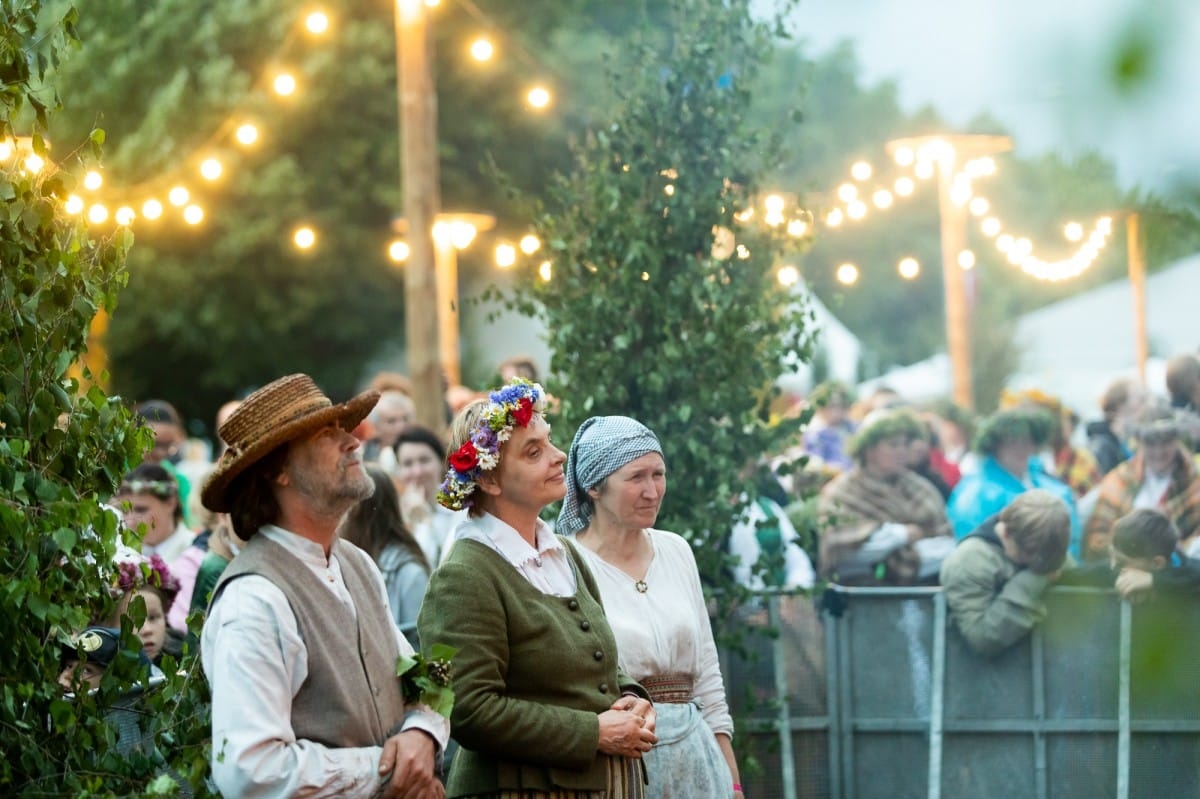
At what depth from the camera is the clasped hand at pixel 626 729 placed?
11.6 feet

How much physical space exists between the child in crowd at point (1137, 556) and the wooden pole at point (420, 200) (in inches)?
211

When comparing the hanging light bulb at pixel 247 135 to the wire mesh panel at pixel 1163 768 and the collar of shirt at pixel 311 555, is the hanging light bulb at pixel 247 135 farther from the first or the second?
the collar of shirt at pixel 311 555

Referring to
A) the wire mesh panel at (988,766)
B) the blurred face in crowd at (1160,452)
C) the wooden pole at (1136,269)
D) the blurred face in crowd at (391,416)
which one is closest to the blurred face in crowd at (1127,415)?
the blurred face in crowd at (1160,452)

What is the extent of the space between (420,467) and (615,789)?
153 inches

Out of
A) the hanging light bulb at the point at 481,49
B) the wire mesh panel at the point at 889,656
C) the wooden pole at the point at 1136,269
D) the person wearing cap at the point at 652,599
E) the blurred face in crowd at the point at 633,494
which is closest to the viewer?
the wooden pole at the point at 1136,269

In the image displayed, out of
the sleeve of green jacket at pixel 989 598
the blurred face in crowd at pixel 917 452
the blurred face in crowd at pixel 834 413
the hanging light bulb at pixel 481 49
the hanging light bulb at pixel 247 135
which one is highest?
the hanging light bulb at pixel 481 49

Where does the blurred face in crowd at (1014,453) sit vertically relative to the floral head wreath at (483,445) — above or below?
above

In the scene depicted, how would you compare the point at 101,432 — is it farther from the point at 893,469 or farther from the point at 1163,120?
the point at 893,469

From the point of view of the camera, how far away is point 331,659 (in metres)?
2.91

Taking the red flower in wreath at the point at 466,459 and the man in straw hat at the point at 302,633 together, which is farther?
the red flower in wreath at the point at 466,459

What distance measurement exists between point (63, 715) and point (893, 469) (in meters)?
5.82

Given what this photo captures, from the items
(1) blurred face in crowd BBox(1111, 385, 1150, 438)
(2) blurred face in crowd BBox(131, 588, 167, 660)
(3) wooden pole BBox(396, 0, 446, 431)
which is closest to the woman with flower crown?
(2) blurred face in crowd BBox(131, 588, 167, 660)

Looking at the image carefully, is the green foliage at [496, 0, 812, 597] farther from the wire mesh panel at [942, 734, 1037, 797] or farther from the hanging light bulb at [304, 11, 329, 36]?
the hanging light bulb at [304, 11, 329, 36]

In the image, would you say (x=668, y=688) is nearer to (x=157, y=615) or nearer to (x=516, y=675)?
(x=516, y=675)
